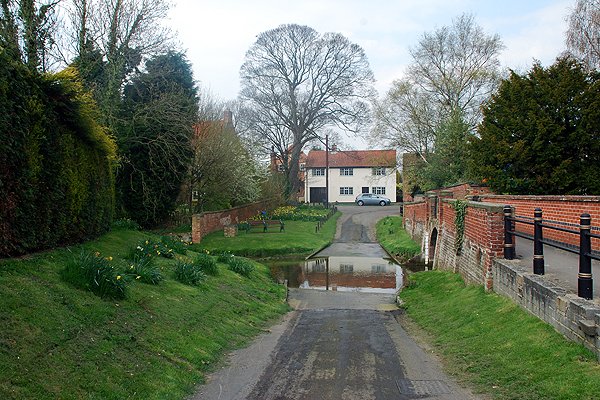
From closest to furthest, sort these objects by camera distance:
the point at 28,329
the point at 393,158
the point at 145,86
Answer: the point at 28,329 → the point at 145,86 → the point at 393,158

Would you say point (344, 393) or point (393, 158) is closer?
point (344, 393)

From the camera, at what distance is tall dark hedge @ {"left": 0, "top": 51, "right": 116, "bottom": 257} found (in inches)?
305

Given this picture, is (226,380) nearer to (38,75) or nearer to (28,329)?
(28,329)

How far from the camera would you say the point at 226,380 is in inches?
261

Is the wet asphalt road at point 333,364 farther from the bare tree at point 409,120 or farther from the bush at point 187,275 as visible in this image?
the bare tree at point 409,120

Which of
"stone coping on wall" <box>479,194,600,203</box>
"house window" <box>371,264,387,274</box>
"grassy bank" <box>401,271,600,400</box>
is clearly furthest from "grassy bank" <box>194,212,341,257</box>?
"grassy bank" <box>401,271,600,400</box>


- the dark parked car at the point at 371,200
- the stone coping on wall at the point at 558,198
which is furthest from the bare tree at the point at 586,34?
the dark parked car at the point at 371,200

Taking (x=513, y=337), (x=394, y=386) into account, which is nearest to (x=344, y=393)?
(x=394, y=386)

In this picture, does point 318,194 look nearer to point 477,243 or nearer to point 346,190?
point 346,190

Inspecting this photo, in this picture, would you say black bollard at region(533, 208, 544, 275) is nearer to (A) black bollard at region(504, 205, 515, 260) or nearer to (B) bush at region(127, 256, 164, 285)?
(A) black bollard at region(504, 205, 515, 260)

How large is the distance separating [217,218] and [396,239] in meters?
10.2

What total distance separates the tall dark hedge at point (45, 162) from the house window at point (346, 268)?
11.6 m

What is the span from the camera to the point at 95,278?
24.7 ft

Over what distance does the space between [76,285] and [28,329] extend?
1914mm
